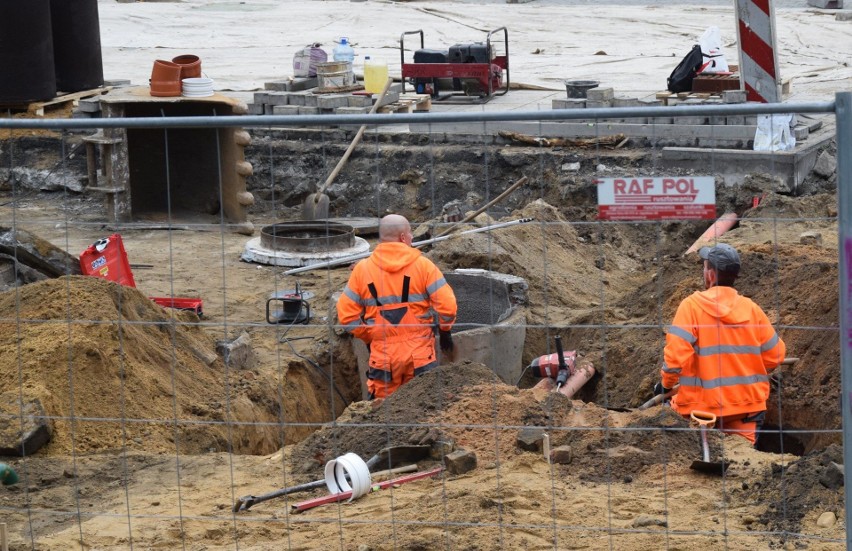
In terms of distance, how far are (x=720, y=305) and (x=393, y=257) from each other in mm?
2113

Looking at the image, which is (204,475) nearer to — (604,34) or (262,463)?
(262,463)

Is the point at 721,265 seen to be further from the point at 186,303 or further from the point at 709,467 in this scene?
the point at 186,303

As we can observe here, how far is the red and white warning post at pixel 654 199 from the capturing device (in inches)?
167

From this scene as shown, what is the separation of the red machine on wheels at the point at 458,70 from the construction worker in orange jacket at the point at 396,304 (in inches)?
338

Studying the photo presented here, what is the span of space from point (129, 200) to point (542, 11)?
1442 centimetres

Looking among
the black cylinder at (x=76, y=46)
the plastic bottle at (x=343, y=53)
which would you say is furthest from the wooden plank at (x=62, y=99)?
the plastic bottle at (x=343, y=53)

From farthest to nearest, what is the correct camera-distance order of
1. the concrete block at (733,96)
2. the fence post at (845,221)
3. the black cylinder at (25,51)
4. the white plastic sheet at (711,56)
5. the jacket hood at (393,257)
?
the white plastic sheet at (711,56) → the black cylinder at (25,51) → the concrete block at (733,96) → the jacket hood at (393,257) → the fence post at (845,221)

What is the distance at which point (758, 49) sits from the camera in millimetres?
10984

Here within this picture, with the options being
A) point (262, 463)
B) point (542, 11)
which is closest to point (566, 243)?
point (262, 463)

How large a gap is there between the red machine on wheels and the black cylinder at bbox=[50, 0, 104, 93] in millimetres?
4013

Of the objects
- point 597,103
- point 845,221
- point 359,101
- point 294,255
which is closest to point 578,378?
point 845,221

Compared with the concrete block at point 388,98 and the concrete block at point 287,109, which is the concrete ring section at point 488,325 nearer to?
the concrete block at point 388,98

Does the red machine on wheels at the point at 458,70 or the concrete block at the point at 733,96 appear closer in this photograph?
the concrete block at the point at 733,96

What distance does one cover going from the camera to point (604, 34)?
23.1 m
